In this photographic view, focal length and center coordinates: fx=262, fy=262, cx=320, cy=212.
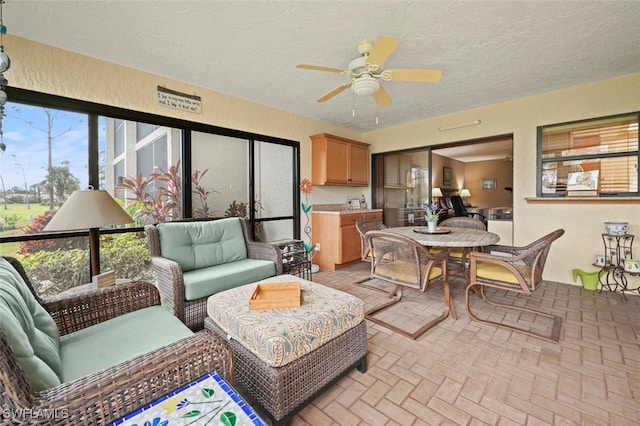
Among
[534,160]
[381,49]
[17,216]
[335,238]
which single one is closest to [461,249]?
[534,160]

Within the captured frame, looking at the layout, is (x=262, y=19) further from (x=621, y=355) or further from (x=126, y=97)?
(x=621, y=355)

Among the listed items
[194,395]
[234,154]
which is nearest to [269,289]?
[194,395]

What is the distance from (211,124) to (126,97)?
89cm

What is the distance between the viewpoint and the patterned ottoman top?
128 centimetres

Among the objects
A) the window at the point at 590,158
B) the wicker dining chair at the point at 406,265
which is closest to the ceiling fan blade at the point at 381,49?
the wicker dining chair at the point at 406,265

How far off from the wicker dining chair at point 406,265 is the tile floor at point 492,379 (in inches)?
3.8

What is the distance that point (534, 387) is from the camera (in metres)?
1.59

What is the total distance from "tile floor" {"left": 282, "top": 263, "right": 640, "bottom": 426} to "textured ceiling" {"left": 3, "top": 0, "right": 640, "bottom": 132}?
250 cm

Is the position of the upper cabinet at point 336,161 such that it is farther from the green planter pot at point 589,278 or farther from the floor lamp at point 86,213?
the green planter pot at point 589,278

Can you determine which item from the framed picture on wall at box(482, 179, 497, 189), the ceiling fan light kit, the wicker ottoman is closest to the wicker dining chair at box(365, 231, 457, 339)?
the wicker ottoman

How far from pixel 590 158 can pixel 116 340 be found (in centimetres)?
499

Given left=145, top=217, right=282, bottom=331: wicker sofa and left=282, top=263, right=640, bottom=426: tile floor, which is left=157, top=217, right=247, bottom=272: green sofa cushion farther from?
left=282, top=263, right=640, bottom=426: tile floor

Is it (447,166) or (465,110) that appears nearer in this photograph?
(465,110)

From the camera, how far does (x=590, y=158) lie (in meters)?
3.29
